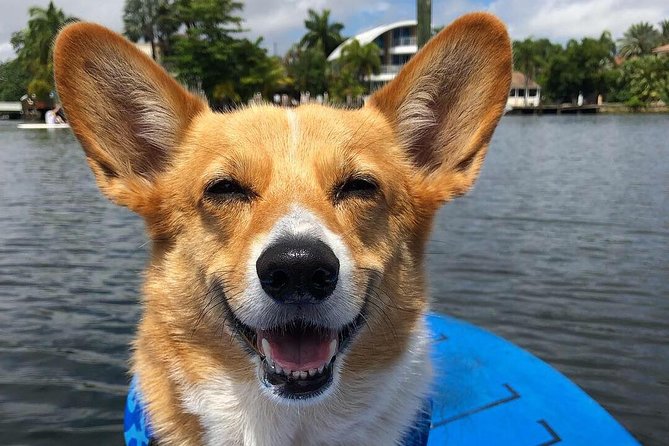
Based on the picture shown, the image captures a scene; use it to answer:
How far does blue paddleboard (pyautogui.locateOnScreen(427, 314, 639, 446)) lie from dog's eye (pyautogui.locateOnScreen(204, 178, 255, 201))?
1583mm

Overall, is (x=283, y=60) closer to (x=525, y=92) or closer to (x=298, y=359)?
(x=525, y=92)

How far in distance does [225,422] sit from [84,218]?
41.3 feet

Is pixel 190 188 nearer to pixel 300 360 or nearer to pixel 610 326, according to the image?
pixel 300 360

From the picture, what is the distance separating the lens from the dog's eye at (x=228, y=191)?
3.09 m

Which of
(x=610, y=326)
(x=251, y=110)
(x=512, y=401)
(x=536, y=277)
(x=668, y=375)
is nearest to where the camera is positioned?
(x=251, y=110)

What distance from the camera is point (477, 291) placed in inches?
376

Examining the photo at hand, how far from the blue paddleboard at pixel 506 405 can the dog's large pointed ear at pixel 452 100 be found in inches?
43.6

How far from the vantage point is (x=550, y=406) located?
169 inches

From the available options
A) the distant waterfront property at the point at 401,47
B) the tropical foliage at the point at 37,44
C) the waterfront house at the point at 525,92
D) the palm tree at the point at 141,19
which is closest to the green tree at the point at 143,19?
the palm tree at the point at 141,19

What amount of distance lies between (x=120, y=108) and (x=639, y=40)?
5746 inches

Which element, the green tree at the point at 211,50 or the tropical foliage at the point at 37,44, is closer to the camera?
the green tree at the point at 211,50

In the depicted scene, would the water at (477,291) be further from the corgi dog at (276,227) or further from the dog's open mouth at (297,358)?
the dog's open mouth at (297,358)

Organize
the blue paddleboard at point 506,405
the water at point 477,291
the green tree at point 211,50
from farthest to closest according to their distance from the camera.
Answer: the green tree at point 211,50
the water at point 477,291
the blue paddleboard at point 506,405

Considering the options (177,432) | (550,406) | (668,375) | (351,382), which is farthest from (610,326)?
(177,432)
